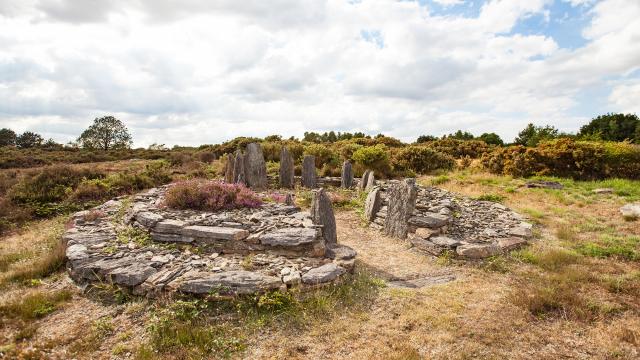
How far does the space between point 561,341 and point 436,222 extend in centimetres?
474

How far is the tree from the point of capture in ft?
141

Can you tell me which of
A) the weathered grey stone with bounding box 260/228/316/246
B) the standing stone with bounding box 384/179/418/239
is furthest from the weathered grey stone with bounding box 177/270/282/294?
the standing stone with bounding box 384/179/418/239

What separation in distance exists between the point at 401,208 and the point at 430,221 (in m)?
0.96

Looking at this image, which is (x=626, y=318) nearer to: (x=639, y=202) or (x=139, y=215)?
(x=639, y=202)

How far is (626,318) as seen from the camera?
5.59 metres

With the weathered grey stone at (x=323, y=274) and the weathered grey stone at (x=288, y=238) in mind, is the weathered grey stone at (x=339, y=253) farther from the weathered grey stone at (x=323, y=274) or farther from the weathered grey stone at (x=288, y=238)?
the weathered grey stone at (x=323, y=274)

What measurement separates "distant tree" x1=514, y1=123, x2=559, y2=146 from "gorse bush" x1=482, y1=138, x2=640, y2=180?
9.06m

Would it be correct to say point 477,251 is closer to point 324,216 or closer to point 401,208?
point 401,208

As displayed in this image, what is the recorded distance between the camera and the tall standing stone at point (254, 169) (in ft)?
51.3

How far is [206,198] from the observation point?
954 centimetres

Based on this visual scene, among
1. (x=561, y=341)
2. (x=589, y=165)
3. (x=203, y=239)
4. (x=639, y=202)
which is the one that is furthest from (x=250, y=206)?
Answer: (x=589, y=165)

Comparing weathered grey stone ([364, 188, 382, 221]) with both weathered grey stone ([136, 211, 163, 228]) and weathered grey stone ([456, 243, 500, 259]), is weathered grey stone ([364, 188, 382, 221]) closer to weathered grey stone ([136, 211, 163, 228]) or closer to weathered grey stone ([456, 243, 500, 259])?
weathered grey stone ([456, 243, 500, 259])

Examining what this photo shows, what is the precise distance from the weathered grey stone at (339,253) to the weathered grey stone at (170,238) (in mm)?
3079

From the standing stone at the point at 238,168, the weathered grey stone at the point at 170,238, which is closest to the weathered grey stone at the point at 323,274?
the weathered grey stone at the point at 170,238
